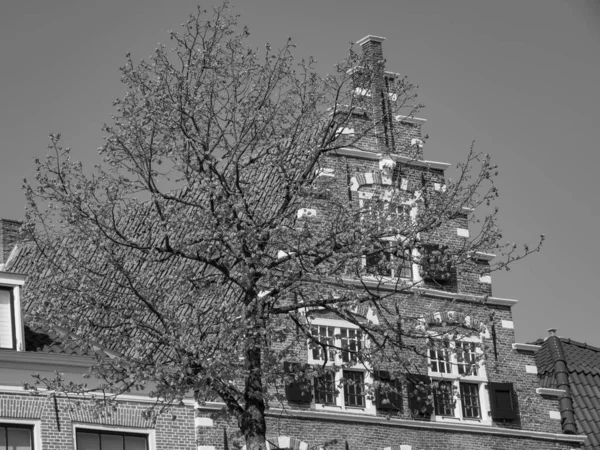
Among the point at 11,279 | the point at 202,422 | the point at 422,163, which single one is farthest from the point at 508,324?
the point at 11,279

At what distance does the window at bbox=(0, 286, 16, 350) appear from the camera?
71.7 ft

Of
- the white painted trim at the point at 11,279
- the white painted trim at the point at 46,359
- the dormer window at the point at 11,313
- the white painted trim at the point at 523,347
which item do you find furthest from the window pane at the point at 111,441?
the white painted trim at the point at 523,347

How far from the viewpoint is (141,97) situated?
19062mm

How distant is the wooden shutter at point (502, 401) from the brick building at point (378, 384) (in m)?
0.03

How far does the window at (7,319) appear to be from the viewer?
21844 millimetres

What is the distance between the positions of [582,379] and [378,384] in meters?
13.4

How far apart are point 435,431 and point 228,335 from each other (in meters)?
8.84

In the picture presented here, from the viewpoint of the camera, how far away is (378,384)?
18.4m

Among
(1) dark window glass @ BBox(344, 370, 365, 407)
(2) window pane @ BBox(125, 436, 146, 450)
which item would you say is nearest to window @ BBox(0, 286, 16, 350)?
(2) window pane @ BBox(125, 436, 146, 450)

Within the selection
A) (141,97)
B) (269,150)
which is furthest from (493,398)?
(141,97)

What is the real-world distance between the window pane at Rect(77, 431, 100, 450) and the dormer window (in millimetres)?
1797

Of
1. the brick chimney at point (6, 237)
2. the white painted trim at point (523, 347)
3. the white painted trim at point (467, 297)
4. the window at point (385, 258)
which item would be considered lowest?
the white painted trim at point (523, 347)

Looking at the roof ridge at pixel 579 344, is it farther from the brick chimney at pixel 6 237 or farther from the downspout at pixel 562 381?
the brick chimney at pixel 6 237

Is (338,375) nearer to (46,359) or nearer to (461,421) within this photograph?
(461,421)
